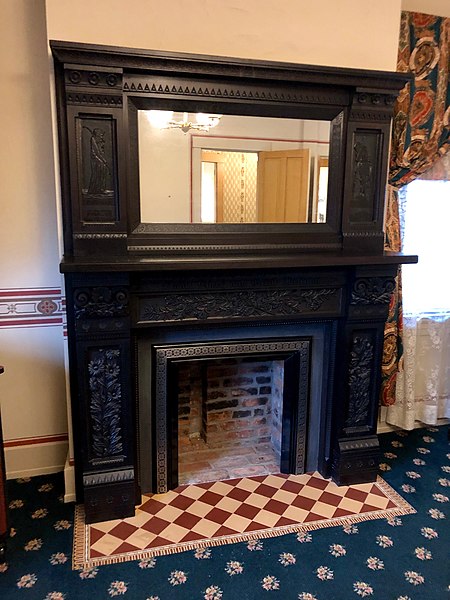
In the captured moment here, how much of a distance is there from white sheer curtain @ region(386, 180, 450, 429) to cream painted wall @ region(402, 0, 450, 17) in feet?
3.04

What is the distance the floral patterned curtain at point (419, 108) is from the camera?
8.96ft

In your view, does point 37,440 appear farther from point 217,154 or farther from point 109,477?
point 217,154

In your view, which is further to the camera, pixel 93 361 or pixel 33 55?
pixel 33 55

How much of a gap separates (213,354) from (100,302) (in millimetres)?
639

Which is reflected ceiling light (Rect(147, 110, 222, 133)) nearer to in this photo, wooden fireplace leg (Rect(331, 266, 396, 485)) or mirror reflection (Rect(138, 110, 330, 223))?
mirror reflection (Rect(138, 110, 330, 223))

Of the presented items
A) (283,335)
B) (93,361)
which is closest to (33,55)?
(93,361)

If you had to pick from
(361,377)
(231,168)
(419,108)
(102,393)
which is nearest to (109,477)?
(102,393)

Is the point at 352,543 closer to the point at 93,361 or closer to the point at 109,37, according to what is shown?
the point at 93,361

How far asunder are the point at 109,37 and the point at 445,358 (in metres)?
2.81

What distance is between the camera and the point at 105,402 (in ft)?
7.22

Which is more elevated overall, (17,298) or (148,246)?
(148,246)

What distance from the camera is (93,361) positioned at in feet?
7.06

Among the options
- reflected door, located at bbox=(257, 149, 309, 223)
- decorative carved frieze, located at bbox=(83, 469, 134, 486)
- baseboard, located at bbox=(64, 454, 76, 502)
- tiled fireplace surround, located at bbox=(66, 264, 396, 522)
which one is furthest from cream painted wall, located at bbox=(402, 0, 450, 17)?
baseboard, located at bbox=(64, 454, 76, 502)

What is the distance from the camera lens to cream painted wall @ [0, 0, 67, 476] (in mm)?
2309
